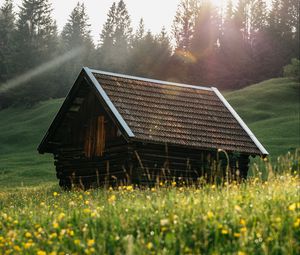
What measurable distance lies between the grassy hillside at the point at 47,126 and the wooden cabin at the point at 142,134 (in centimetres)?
925

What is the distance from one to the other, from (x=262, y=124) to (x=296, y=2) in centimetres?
4788

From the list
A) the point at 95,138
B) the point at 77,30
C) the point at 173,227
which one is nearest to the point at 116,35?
the point at 77,30

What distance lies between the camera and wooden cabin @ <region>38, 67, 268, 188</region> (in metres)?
21.6

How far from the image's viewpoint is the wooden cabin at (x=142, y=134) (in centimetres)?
2159

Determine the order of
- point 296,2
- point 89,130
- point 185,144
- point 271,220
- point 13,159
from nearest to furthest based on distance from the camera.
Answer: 1. point 271,220
2. point 185,144
3. point 89,130
4. point 13,159
5. point 296,2

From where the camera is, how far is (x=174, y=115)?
77.5 ft

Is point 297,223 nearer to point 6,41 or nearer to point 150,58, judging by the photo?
point 150,58

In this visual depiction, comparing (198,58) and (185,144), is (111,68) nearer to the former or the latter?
(198,58)

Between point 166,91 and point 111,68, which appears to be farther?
point 111,68

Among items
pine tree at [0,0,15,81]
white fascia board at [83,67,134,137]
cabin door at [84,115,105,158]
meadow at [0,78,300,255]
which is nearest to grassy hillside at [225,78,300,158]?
cabin door at [84,115,105,158]

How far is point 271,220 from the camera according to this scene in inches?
314

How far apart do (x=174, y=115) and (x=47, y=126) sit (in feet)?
130

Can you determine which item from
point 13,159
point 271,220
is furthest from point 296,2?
point 271,220

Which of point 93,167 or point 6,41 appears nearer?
point 93,167
